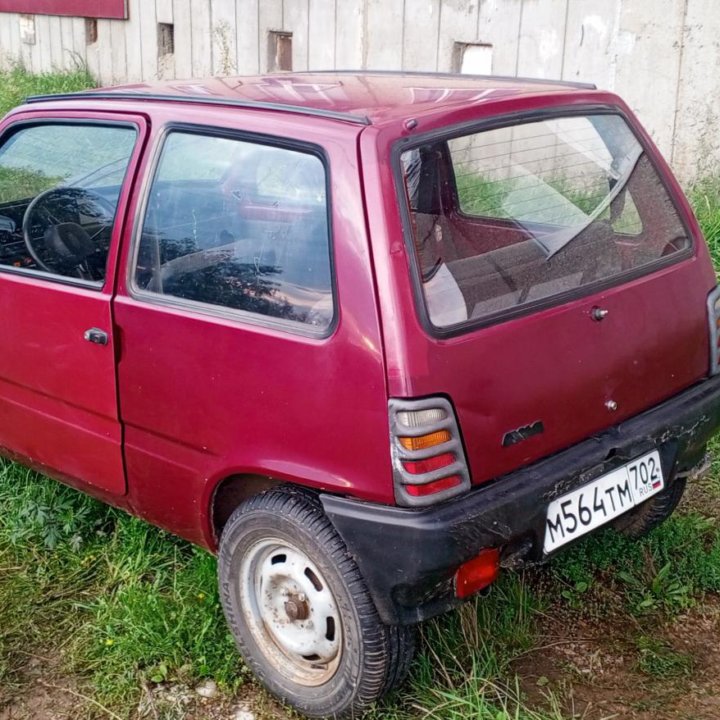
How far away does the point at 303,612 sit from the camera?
273 cm

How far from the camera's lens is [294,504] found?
2615mm

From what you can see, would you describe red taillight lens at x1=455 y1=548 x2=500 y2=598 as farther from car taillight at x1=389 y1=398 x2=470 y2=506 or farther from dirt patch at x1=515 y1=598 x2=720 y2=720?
dirt patch at x1=515 y1=598 x2=720 y2=720

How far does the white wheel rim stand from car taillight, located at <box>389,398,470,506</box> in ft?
1.39

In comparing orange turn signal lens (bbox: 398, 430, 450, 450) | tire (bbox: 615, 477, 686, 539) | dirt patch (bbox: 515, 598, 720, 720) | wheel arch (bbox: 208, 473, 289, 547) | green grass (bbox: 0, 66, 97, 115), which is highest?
green grass (bbox: 0, 66, 97, 115)

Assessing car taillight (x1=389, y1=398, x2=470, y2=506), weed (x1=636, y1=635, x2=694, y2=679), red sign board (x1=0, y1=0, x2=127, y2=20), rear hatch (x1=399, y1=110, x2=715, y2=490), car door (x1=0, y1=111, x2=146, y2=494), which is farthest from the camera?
red sign board (x1=0, y1=0, x2=127, y2=20)

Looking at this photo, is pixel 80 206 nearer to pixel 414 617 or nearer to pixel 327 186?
pixel 327 186

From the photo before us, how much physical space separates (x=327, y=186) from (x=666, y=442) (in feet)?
4.14

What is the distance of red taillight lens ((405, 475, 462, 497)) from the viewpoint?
2.38m

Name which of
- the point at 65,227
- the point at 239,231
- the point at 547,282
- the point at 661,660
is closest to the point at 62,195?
the point at 65,227

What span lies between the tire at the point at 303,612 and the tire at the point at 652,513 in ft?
3.99

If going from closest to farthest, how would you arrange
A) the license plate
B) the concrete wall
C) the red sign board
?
the license plate, the concrete wall, the red sign board

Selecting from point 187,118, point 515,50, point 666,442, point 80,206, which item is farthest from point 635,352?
point 515,50

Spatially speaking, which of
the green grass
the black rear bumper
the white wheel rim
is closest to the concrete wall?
the green grass

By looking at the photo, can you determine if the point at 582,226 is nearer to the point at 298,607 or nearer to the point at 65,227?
the point at 298,607
